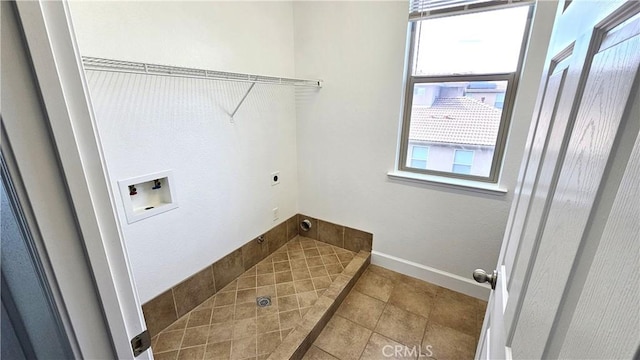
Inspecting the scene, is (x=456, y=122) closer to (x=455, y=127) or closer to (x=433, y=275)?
(x=455, y=127)

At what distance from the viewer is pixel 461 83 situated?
181 cm

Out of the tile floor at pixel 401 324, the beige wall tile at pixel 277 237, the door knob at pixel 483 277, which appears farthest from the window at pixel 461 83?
the beige wall tile at pixel 277 237

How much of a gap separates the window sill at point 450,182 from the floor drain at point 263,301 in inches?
55.4

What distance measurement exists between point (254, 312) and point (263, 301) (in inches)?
4.4

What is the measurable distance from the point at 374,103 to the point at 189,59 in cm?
138

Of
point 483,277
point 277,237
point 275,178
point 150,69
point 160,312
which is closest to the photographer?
point 483,277

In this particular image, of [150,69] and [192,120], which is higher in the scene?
[150,69]

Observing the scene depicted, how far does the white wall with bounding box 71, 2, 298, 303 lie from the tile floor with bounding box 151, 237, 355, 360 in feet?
1.03

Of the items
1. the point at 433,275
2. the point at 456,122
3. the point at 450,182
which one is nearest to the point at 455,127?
the point at 456,122

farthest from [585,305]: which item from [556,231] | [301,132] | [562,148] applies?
[301,132]

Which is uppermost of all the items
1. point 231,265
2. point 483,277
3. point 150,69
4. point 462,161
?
point 150,69

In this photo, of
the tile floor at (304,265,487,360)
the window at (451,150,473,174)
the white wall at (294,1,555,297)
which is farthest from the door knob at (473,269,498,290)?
the window at (451,150,473,174)

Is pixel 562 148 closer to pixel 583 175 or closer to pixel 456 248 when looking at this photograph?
pixel 583 175

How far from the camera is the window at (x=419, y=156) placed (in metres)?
2.07
